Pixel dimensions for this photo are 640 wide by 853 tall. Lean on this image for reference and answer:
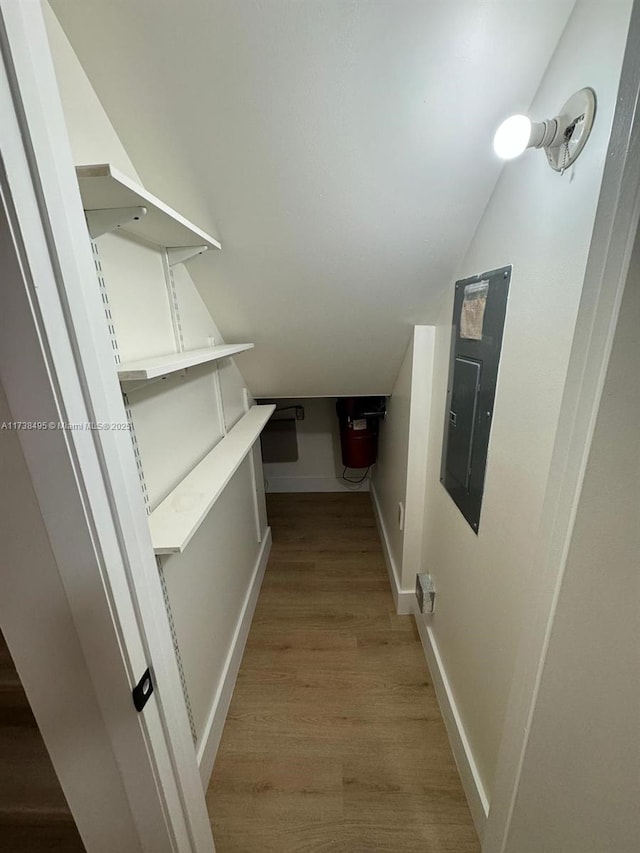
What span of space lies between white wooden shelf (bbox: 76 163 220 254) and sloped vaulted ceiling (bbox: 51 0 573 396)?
15cm

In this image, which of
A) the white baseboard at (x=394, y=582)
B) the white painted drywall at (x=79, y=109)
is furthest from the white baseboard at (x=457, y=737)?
the white painted drywall at (x=79, y=109)

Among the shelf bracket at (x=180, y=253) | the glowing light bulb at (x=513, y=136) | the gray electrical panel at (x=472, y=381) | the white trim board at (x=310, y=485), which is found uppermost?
the glowing light bulb at (x=513, y=136)

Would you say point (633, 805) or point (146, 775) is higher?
point (146, 775)

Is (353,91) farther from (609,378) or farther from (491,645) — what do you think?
(491,645)

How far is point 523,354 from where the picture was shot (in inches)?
33.3

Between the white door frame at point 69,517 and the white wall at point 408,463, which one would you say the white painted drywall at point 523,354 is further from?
the white door frame at point 69,517

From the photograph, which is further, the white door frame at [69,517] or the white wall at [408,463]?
the white wall at [408,463]

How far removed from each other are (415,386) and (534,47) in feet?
3.49

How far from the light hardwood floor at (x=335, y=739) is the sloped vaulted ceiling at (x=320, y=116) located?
1691mm

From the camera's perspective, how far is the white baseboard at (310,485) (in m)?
3.25

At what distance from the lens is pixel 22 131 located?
0.39m

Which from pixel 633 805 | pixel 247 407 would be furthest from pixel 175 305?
pixel 633 805

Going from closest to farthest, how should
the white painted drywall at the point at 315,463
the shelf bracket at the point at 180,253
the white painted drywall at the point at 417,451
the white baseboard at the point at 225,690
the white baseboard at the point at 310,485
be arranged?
1. the shelf bracket at the point at 180,253
2. the white baseboard at the point at 225,690
3. the white painted drywall at the point at 417,451
4. the white painted drywall at the point at 315,463
5. the white baseboard at the point at 310,485

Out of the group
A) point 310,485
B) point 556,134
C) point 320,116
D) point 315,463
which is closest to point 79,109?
point 320,116
